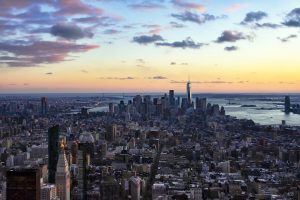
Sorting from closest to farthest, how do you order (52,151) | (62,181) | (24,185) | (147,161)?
1. (24,185)
2. (62,181)
3. (52,151)
4. (147,161)

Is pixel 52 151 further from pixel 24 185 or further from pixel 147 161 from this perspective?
pixel 24 185

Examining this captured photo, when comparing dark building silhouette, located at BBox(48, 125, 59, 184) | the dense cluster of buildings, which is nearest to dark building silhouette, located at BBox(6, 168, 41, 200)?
the dense cluster of buildings

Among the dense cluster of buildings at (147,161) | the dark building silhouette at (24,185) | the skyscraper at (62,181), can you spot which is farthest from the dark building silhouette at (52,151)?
the dark building silhouette at (24,185)

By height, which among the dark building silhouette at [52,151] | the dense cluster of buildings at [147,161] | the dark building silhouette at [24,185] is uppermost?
the dark building silhouette at [24,185]

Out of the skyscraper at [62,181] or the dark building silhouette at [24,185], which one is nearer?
the dark building silhouette at [24,185]

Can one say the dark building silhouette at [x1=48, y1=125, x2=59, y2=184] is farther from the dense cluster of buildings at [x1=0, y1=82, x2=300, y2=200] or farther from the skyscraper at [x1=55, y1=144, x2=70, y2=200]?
the skyscraper at [x1=55, y1=144, x2=70, y2=200]

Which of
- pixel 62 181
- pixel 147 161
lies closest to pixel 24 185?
pixel 62 181

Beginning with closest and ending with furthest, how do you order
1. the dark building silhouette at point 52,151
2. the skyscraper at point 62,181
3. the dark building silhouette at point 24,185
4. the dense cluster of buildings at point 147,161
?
the dark building silhouette at point 24,185 → the skyscraper at point 62,181 → the dense cluster of buildings at point 147,161 → the dark building silhouette at point 52,151

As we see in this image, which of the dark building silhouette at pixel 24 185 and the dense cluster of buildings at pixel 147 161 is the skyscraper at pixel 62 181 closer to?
the dense cluster of buildings at pixel 147 161
